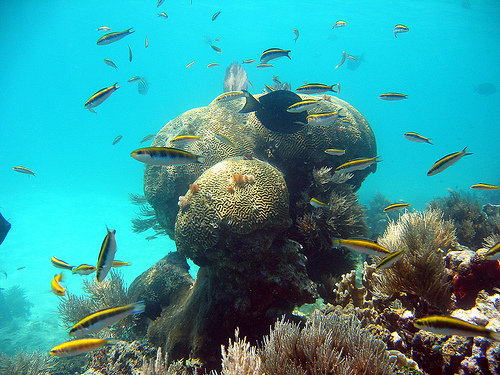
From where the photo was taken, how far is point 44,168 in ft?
246

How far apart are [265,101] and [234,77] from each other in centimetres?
389

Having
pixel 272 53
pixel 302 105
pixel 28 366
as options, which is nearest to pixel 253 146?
pixel 302 105

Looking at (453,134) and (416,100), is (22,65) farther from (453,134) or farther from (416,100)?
(416,100)

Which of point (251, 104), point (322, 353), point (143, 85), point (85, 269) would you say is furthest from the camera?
point (143, 85)

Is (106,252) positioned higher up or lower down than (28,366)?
higher up

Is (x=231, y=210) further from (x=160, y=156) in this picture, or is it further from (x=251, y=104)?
(x=251, y=104)

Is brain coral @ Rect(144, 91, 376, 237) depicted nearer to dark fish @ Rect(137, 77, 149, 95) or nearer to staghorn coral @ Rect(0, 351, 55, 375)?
dark fish @ Rect(137, 77, 149, 95)

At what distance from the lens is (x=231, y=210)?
149 inches

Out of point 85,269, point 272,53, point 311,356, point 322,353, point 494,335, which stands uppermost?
point 272,53

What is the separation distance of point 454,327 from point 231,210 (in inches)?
110

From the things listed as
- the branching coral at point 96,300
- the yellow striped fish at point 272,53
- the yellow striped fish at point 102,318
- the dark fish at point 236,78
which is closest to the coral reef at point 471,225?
the yellow striped fish at point 272,53

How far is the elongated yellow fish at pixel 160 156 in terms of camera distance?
280 cm

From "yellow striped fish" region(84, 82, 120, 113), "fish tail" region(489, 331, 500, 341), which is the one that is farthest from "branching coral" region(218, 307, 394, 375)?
"yellow striped fish" region(84, 82, 120, 113)

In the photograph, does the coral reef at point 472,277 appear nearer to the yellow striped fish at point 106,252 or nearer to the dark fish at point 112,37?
the yellow striped fish at point 106,252
